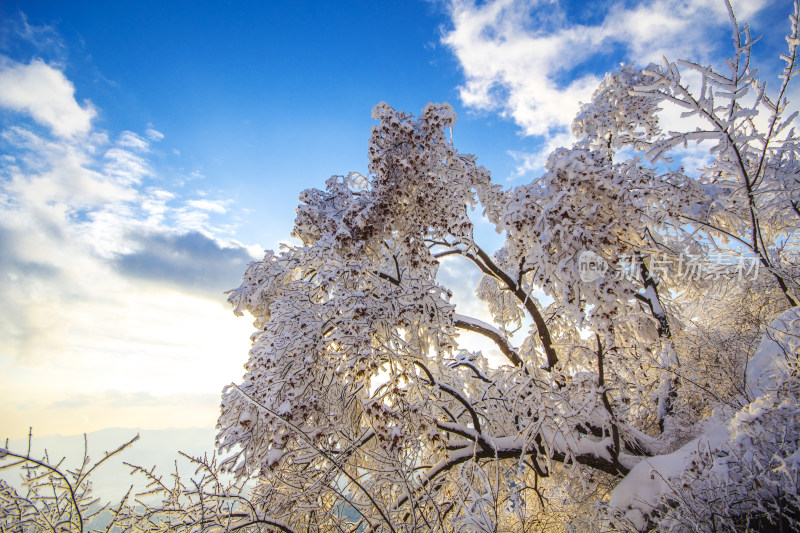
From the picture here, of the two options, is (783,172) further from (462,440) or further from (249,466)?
(249,466)

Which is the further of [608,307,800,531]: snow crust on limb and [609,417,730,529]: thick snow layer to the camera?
[609,417,730,529]: thick snow layer

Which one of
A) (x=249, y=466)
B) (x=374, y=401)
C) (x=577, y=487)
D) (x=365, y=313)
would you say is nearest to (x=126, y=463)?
(x=249, y=466)

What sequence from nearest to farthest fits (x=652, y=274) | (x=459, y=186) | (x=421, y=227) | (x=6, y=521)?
(x=6, y=521) < (x=421, y=227) < (x=459, y=186) < (x=652, y=274)

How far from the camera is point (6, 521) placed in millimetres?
2816

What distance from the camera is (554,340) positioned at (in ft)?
27.0

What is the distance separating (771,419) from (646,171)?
2995 mm

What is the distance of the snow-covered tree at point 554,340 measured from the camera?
3426 millimetres

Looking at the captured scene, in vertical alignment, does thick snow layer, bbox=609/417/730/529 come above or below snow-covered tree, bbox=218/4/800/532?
below

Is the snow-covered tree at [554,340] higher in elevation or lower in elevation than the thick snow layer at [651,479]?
higher

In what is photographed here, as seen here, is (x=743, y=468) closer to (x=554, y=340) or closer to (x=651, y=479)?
(x=651, y=479)

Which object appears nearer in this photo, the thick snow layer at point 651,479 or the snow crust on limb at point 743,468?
the snow crust on limb at point 743,468

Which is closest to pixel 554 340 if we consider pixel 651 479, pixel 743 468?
pixel 651 479

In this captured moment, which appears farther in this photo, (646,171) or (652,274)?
(652,274)

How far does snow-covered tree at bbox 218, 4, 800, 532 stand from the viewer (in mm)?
3426
